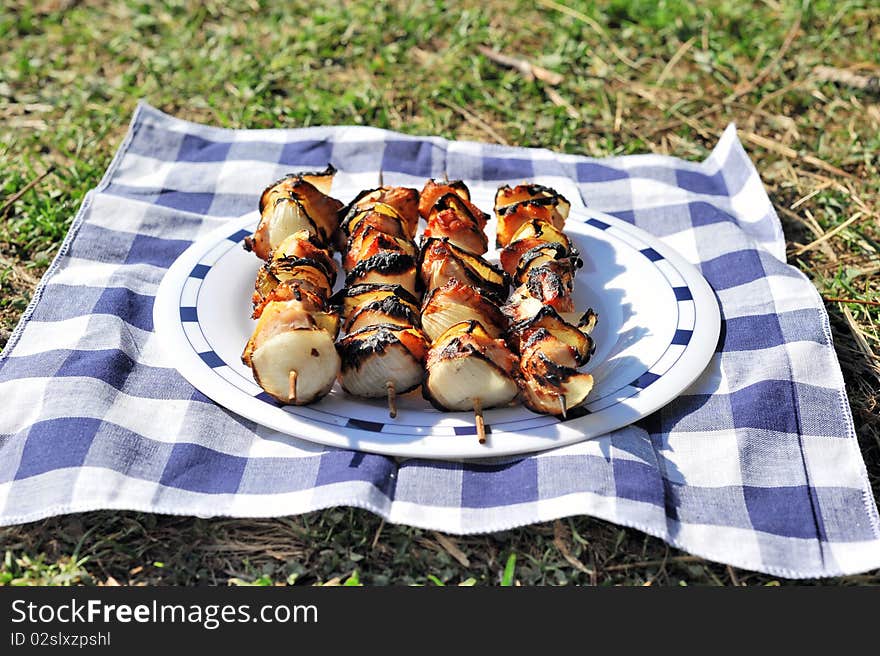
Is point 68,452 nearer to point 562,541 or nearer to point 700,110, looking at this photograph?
point 562,541

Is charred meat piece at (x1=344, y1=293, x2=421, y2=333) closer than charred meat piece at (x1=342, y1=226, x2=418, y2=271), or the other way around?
charred meat piece at (x1=344, y1=293, x2=421, y2=333)

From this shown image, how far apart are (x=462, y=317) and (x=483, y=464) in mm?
491

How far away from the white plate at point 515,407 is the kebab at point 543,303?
12cm

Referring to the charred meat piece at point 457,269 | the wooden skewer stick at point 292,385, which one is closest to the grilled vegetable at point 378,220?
the charred meat piece at point 457,269

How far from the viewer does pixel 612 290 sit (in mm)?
3641

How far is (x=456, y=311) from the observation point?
308 centimetres

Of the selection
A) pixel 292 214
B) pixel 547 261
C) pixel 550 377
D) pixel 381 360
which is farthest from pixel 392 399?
pixel 292 214

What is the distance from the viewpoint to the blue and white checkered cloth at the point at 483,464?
2695 mm

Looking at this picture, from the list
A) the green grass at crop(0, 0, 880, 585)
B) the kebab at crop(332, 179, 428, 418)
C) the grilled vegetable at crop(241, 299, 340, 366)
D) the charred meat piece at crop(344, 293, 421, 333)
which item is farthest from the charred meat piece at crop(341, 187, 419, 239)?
the green grass at crop(0, 0, 880, 585)

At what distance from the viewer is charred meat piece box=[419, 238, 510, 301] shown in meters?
3.27

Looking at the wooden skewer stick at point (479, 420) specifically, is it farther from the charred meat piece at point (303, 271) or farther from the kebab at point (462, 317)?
the charred meat piece at point (303, 271)

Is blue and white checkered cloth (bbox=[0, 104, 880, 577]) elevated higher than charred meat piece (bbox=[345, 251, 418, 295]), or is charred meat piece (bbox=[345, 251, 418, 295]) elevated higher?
charred meat piece (bbox=[345, 251, 418, 295])

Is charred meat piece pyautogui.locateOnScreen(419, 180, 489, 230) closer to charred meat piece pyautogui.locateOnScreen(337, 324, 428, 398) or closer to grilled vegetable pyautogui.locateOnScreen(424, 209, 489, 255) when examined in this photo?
grilled vegetable pyautogui.locateOnScreen(424, 209, 489, 255)

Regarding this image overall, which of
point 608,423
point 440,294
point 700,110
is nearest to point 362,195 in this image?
point 440,294
